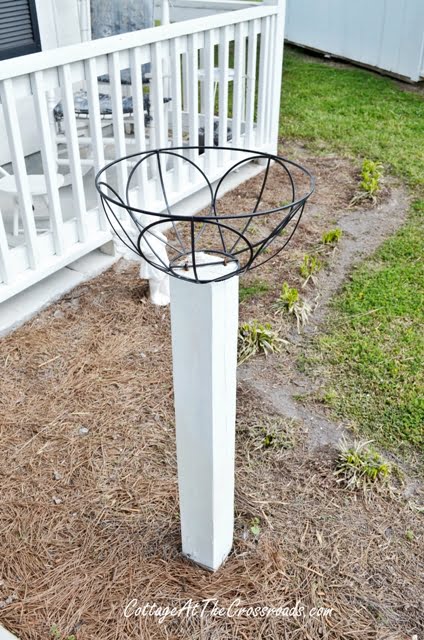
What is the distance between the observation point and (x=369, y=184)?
4418 mm

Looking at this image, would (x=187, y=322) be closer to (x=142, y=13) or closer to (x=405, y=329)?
(x=405, y=329)

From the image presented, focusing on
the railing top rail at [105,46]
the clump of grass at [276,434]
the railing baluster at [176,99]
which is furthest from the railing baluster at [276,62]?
the clump of grass at [276,434]

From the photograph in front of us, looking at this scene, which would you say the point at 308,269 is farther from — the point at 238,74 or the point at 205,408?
the point at 205,408

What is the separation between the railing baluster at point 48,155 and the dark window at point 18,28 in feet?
5.17

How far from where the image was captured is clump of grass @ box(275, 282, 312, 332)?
3.11 meters

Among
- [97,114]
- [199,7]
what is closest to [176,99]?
[97,114]

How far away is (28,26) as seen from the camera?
4273 millimetres

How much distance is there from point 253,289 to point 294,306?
329 mm

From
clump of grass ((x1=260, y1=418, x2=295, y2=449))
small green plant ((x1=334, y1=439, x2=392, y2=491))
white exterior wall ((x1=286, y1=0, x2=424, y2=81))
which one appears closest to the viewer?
small green plant ((x1=334, y1=439, x2=392, y2=491))

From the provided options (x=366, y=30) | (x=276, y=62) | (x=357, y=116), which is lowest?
(x=357, y=116)

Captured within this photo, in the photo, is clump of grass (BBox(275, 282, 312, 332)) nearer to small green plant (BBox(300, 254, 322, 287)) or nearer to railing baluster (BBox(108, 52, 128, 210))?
small green plant (BBox(300, 254, 322, 287))

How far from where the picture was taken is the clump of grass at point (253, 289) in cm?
333

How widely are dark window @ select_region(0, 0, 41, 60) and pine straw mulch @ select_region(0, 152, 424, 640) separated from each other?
237cm

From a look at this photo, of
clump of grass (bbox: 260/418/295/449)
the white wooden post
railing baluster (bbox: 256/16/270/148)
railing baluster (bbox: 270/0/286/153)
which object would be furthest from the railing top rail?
clump of grass (bbox: 260/418/295/449)
